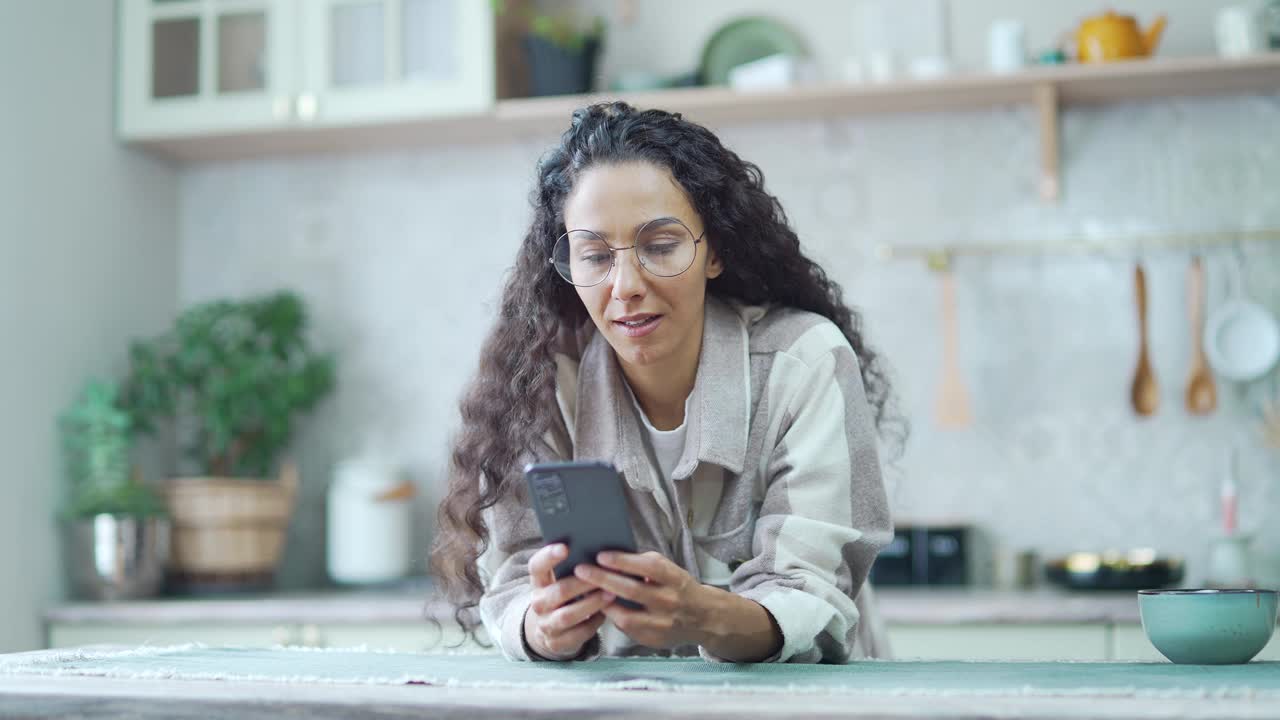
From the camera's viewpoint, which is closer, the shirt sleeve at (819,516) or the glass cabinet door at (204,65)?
the shirt sleeve at (819,516)

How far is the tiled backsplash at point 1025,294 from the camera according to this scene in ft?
10.1

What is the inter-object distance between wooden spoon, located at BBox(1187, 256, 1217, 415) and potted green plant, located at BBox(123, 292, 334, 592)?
2.04 metres

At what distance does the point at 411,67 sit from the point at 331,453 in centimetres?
100

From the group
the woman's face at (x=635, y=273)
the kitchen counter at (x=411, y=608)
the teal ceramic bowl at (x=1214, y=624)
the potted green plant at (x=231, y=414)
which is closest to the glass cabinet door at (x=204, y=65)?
the potted green plant at (x=231, y=414)

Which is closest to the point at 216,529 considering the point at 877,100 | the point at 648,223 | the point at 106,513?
the point at 106,513

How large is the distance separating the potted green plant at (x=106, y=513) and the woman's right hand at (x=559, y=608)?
1.90m

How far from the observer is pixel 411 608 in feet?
9.10

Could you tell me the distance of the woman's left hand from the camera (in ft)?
4.28

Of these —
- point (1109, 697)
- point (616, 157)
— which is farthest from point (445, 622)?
point (1109, 697)

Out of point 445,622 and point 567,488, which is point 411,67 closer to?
point 445,622

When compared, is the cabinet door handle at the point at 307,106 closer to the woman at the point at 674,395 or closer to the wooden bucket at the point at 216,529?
the wooden bucket at the point at 216,529

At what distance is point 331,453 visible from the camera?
3.48 m

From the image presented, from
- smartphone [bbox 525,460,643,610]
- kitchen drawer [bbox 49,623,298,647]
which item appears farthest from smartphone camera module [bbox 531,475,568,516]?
kitchen drawer [bbox 49,623,298,647]

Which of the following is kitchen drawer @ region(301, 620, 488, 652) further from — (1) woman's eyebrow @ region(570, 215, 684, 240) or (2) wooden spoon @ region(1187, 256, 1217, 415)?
(2) wooden spoon @ region(1187, 256, 1217, 415)
